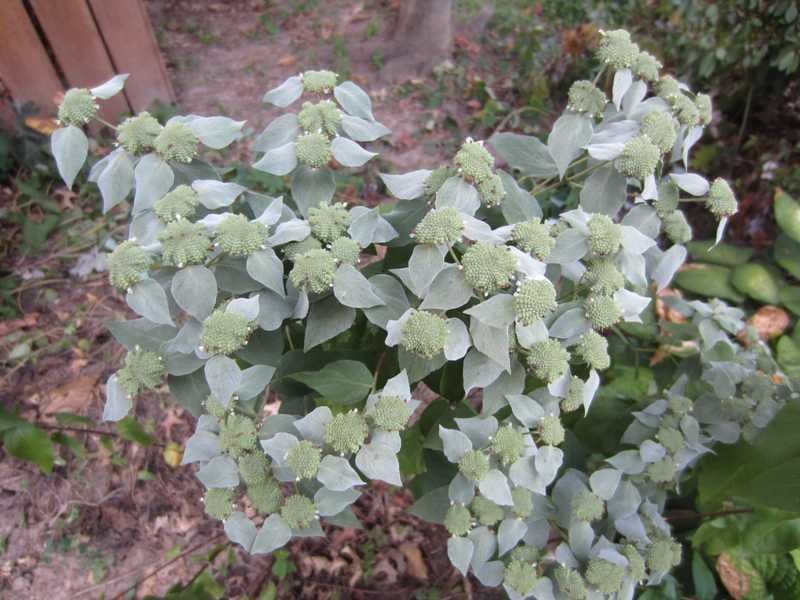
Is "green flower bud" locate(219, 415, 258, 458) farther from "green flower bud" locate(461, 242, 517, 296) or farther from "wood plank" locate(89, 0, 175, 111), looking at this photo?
"wood plank" locate(89, 0, 175, 111)

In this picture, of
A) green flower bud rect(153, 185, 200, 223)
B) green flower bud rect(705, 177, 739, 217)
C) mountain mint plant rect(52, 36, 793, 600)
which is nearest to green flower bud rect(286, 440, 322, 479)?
mountain mint plant rect(52, 36, 793, 600)

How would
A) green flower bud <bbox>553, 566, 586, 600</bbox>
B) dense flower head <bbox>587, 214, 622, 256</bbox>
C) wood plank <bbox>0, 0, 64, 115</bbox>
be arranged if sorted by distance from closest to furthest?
1. dense flower head <bbox>587, 214, 622, 256</bbox>
2. green flower bud <bbox>553, 566, 586, 600</bbox>
3. wood plank <bbox>0, 0, 64, 115</bbox>

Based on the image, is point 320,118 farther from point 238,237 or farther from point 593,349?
point 593,349

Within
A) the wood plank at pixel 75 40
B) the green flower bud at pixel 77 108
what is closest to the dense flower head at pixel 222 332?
the green flower bud at pixel 77 108

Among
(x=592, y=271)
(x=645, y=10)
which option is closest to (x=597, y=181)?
(x=592, y=271)

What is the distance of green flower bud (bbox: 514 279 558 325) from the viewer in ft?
2.64

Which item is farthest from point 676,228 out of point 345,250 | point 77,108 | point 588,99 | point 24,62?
point 24,62

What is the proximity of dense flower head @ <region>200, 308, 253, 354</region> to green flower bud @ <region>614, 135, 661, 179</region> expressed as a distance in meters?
0.67

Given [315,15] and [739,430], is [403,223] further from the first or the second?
[315,15]

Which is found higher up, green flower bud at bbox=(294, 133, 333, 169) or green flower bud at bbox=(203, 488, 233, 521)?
green flower bud at bbox=(294, 133, 333, 169)

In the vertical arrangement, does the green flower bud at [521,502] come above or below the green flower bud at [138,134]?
below

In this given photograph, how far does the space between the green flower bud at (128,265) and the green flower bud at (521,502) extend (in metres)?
0.72

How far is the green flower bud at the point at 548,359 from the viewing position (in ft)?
2.85

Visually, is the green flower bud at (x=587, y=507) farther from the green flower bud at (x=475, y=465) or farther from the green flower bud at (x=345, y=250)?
the green flower bud at (x=345, y=250)
